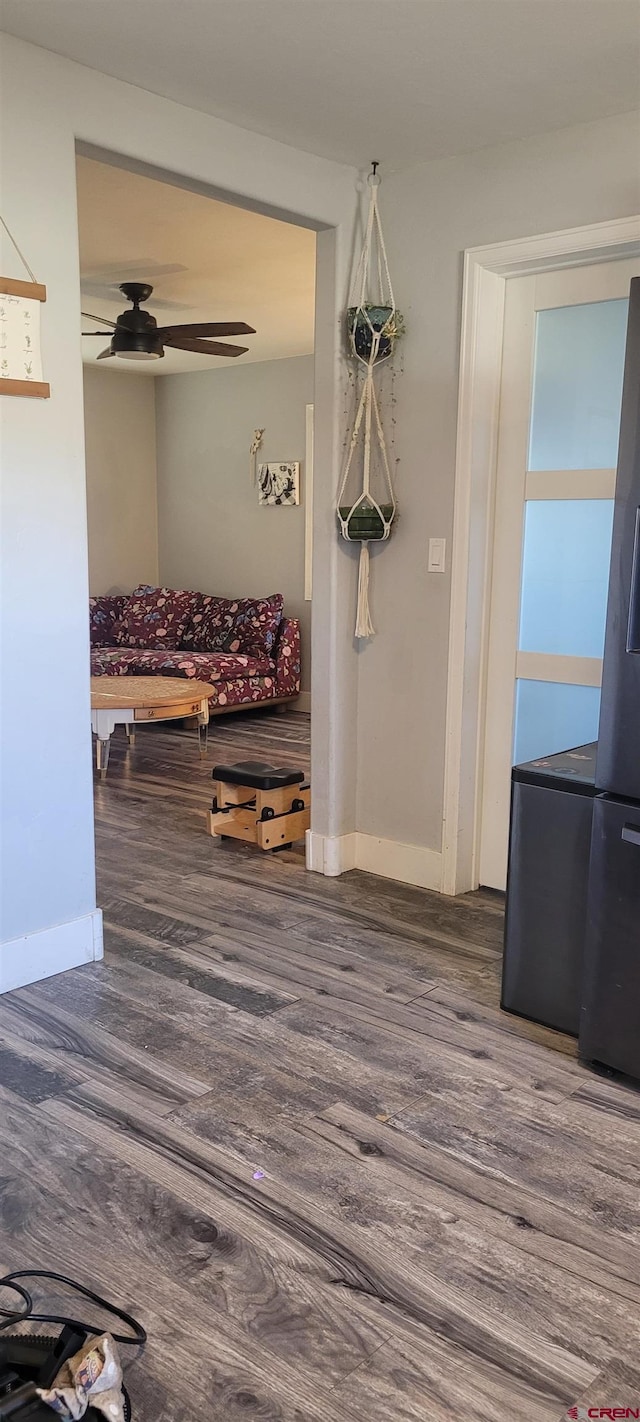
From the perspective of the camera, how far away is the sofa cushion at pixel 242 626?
700 cm

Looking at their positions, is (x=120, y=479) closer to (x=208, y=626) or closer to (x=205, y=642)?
(x=208, y=626)

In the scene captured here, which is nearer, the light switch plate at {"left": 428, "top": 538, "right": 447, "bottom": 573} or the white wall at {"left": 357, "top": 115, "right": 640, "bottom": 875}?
the white wall at {"left": 357, "top": 115, "right": 640, "bottom": 875}

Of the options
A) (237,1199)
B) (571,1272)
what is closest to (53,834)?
(237,1199)

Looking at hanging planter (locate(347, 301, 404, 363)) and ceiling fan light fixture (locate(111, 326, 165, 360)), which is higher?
ceiling fan light fixture (locate(111, 326, 165, 360))

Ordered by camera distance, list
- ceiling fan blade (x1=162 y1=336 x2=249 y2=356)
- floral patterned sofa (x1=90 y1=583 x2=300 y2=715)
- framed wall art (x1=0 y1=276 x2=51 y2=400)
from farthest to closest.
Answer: floral patterned sofa (x1=90 y1=583 x2=300 y2=715)
ceiling fan blade (x1=162 y1=336 x2=249 y2=356)
framed wall art (x1=0 y1=276 x2=51 y2=400)

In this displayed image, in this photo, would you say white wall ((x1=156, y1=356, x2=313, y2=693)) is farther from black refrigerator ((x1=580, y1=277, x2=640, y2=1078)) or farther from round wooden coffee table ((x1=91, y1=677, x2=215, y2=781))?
black refrigerator ((x1=580, y1=277, x2=640, y2=1078))

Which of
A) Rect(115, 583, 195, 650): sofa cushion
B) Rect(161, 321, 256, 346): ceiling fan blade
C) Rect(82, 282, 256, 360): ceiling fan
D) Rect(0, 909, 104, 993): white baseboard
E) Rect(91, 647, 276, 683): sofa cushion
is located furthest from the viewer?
Rect(115, 583, 195, 650): sofa cushion

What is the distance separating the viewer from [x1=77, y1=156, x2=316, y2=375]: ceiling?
3842 millimetres

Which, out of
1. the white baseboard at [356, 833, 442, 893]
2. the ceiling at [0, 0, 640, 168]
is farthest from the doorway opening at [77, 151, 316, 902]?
the ceiling at [0, 0, 640, 168]

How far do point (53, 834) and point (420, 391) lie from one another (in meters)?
1.85

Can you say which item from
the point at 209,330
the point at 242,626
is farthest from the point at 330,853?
the point at 242,626

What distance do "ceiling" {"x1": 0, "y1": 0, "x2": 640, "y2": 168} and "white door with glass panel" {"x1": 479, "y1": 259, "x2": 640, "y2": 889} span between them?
1.69 feet

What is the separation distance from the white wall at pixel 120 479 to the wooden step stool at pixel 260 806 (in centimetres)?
410

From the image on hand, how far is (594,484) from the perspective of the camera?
10.3ft
